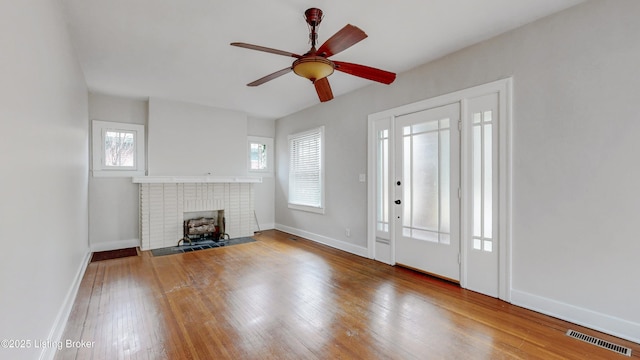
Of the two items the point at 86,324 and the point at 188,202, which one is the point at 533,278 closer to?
the point at 86,324

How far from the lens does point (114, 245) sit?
5.00 metres

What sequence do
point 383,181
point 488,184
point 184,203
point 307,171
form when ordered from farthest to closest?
point 307,171
point 184,203
point 383,181
point 488,184

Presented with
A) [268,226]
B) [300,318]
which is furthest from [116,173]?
[300,318]

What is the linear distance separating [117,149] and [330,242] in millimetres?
4230

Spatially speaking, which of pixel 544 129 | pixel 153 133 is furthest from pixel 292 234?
pixel 544 129

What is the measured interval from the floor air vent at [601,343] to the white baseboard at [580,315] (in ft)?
0.55

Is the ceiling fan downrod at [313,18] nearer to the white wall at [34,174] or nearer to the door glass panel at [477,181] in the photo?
the white wall at [34,174]

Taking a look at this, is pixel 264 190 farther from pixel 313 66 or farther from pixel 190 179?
pixel 313 66

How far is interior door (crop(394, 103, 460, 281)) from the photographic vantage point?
11.0ft

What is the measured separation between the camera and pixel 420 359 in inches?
77.4

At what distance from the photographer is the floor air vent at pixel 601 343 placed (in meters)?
2.06

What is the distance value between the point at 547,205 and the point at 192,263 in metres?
4.41

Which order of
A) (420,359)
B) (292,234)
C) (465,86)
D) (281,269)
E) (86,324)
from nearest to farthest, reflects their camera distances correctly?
(420,359) → (86,324) → (465,86) → (281,269) → (292,234)

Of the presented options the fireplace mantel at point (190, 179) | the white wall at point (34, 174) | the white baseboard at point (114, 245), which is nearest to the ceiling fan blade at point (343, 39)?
the white wall at point (34, 174)
